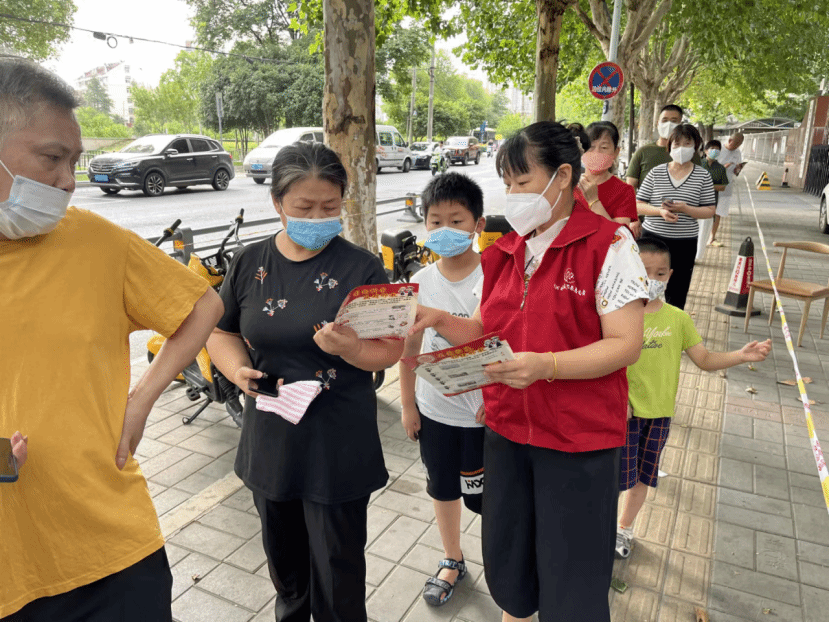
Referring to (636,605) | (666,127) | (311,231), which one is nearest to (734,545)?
(636,605)

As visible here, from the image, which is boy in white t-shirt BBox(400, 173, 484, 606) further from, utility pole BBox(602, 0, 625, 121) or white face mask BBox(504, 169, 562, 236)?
utility pole BBox(602, 0, 625, 121)

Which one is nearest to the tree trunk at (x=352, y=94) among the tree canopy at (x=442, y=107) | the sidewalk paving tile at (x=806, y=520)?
the sidewalk paving tile at (x=806, y=520)

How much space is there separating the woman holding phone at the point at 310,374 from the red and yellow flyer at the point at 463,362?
0.86 feet

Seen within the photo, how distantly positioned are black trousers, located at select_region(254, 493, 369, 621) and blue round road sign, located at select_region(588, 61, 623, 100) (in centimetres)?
842

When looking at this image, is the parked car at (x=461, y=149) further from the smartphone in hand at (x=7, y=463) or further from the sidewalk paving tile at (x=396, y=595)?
the smartphone in hand at (x=7, y=463)

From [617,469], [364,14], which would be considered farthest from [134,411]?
[364,14]

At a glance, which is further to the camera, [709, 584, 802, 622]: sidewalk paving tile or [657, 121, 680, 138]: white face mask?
[657, 121, 680, 138]: white face mask

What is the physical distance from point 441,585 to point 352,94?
3188 millimetres

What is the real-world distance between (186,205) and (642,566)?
1382cm

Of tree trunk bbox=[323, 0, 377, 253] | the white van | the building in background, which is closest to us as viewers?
tree trunk bbox=[323, 0, 377, 253]

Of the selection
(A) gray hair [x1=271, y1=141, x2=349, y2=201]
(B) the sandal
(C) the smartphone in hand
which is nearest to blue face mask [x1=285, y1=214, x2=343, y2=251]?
(A) gray hair [x1=271, y1=141, x2=349, y2=201]

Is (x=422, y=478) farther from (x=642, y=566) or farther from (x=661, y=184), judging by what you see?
(x=661, y=184)

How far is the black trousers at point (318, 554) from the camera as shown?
6.35 feet

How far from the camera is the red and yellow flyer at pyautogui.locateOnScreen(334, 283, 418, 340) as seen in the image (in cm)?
163
